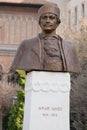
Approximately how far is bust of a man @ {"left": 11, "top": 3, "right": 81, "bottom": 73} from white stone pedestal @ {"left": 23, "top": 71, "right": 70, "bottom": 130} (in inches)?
5.4

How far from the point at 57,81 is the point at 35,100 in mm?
493

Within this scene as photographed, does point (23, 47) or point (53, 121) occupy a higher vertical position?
point (23, 47)

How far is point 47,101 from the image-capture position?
979cm

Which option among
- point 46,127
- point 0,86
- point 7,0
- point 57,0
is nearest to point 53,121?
point 46,127

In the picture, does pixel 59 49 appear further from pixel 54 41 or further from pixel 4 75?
pixel 4 75

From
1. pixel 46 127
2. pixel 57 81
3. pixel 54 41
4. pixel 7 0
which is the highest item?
pixel 7 0

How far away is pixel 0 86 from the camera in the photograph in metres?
26.7

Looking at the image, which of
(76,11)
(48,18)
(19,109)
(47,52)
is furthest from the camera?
(76,11)

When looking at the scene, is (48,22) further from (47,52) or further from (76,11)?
(76,11)

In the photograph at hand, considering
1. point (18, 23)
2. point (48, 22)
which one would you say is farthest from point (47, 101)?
point (18, 23)

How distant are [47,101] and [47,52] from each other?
82 cm

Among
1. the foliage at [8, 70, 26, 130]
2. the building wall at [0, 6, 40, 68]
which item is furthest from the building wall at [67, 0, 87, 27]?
the foliage at [8, 70, 26, 130]

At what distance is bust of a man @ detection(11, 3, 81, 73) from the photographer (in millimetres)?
9883

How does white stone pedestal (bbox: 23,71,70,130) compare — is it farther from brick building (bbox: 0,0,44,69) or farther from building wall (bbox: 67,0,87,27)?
building wall (bbox: 67,0,87,27)
